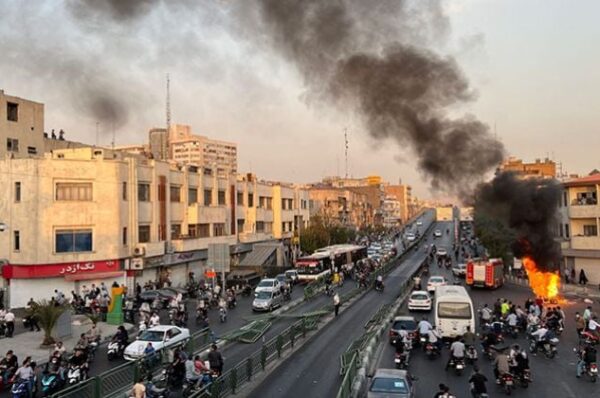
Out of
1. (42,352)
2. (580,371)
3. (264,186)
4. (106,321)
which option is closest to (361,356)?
(580,371)

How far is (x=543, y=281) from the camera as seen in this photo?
133ft

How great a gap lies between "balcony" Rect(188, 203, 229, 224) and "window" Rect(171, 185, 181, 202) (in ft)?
5.08

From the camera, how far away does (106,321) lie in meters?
32.2

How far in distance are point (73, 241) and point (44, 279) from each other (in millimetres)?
3215

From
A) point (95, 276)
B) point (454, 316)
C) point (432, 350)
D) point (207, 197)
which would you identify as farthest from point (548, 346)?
point (207, 197)

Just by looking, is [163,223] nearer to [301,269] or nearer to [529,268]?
→ [301,269]

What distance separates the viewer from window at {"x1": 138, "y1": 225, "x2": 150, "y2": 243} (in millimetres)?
45594

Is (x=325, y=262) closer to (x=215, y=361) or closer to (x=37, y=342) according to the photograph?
(x=37, y=342)

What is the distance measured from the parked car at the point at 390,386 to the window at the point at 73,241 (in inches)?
1200

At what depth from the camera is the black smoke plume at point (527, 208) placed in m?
40.1

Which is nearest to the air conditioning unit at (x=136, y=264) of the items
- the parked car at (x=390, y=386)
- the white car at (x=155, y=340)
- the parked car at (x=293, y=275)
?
the parked car at (x=293, y=275)

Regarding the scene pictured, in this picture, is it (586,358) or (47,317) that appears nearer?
(586,358)

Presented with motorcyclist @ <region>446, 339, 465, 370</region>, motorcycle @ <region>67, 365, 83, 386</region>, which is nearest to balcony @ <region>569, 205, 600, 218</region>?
motorcyclist @ <region>446, 339, 465, 370</region>

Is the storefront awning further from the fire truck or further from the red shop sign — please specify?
the fire truck
